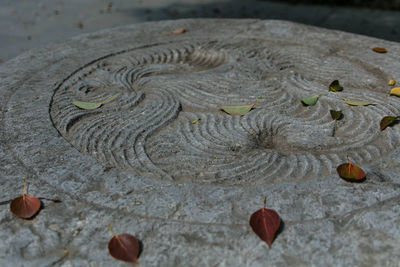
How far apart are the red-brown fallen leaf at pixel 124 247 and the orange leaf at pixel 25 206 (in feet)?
1.02

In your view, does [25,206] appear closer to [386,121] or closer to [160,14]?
[386,121]

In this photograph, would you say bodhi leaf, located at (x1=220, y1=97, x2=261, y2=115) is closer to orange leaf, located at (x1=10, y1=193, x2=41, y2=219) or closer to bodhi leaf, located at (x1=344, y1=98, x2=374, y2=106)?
bodhi leaf, located at (x1=344, y1=98, x2=374, y2=106)

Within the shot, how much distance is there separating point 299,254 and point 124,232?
53cm

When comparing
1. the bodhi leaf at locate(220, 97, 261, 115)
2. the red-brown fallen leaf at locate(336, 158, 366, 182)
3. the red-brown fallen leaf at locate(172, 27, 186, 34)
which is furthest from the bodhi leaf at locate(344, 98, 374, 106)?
the red-brown fallen leaf at locate(172, 27, 186, 34)

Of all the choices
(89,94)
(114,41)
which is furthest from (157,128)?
(114,41)

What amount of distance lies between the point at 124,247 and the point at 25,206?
0.39 m

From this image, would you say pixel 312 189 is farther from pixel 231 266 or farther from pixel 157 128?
pixel 157 128

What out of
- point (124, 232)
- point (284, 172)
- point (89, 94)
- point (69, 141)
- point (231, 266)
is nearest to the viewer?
point (231, 266)

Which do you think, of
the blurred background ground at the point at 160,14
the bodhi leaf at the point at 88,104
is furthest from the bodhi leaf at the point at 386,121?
the blurred background ground at the point at 160,14

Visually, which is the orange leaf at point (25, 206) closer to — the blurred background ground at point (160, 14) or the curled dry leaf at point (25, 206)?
the curled dry leaf at point (25, 206)

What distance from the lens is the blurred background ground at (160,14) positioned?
13.8 ft

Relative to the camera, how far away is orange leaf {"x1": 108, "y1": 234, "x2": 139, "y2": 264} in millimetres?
1177

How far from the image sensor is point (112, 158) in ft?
5.33

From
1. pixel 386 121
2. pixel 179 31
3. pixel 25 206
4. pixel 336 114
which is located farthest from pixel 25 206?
pixel 179 31
